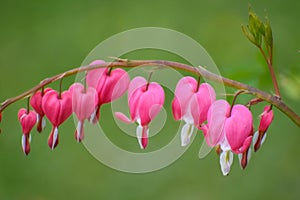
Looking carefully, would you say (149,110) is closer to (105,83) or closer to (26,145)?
(105,83)

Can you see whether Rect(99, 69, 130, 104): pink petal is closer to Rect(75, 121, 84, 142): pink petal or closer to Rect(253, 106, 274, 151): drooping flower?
Rect(75, 121, 84, 142): pink petal

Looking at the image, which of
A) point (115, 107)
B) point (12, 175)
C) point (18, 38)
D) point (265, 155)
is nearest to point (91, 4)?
point (18, 38)

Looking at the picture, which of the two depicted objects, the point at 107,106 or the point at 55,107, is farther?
the point at 107,106

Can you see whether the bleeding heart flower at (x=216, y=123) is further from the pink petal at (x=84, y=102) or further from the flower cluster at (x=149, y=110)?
the pink petal at (x=84, y=102)

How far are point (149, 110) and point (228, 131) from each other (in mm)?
167

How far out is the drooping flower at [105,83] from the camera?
128cm

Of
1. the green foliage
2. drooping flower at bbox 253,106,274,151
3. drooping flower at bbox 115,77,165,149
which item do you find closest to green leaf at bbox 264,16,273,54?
the green foliage

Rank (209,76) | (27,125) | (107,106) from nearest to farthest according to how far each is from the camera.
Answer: (209,76) → (27,125) → (107,106)

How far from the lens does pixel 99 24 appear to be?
4145 millimetres

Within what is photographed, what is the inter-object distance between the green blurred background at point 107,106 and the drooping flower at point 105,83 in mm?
1186

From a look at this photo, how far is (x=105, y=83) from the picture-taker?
1.28 m

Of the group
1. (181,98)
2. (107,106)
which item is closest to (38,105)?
(181,98)

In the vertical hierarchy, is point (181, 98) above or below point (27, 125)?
above

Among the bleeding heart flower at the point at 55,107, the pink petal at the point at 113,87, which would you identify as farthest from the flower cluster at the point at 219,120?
the bleeding heart flower at the point at 55,107
